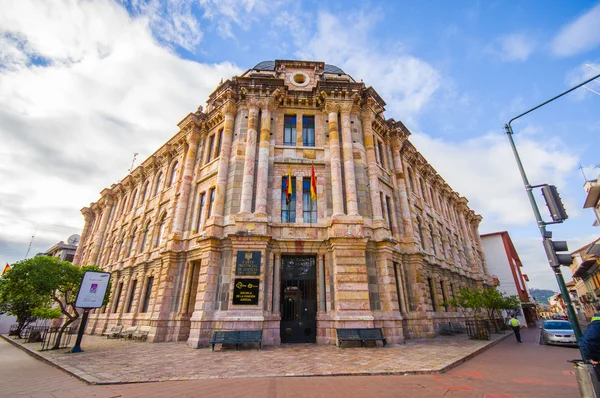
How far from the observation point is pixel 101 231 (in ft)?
96.5

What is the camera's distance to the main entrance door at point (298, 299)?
13.4 m

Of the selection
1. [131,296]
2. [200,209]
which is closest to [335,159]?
[200,209]

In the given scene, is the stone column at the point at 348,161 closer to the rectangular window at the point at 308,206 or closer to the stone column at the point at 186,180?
the rectangular window at the point at 308,206

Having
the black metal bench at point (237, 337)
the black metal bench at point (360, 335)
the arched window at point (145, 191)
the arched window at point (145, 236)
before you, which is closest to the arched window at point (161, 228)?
the arched window at point (145, 236)

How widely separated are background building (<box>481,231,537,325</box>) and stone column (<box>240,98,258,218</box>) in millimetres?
39357

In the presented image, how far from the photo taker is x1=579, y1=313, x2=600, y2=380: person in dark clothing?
416cm

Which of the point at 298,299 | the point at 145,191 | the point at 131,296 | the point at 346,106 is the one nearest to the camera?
the point at 298,299

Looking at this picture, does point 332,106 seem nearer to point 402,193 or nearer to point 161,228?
point 402,193

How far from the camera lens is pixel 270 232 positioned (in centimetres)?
1439

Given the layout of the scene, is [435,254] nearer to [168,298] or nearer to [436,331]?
[436,331]

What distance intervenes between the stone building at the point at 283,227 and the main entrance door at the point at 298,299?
0.17 feet

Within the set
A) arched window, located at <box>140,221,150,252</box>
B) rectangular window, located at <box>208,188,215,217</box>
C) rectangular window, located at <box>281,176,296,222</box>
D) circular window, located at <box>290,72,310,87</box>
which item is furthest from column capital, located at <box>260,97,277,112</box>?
arched window, located at <box>140,221,150,252</box>

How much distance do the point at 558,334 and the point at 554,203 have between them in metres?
11.6

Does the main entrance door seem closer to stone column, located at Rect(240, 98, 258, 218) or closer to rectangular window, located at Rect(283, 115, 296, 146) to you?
stone column, located at Rect(240, 98, 258, 218)
